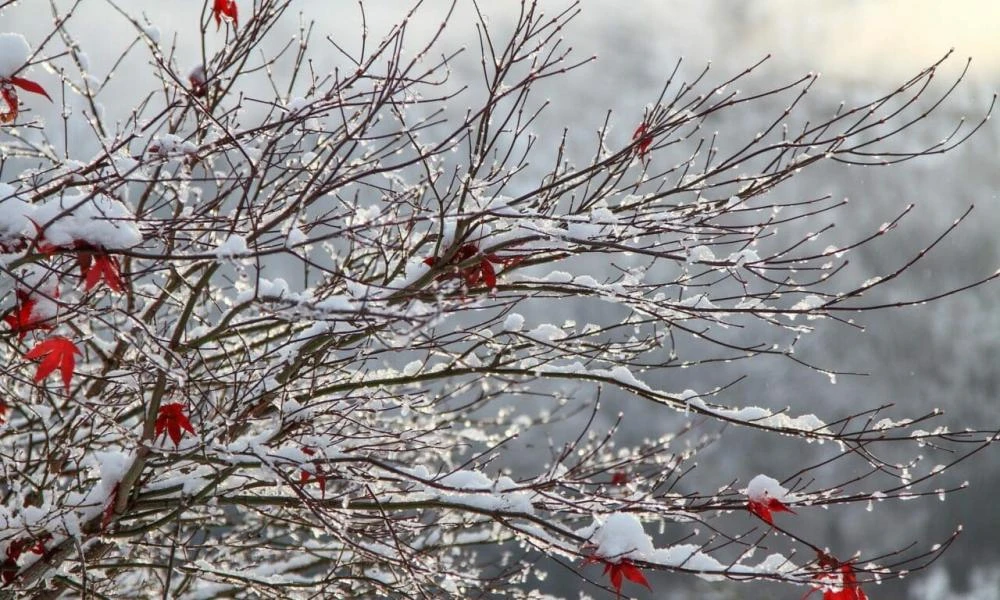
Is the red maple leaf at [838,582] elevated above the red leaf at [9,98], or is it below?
below

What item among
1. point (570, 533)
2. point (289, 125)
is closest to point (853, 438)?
point (570, 533)

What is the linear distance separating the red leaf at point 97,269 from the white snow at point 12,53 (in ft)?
3.05

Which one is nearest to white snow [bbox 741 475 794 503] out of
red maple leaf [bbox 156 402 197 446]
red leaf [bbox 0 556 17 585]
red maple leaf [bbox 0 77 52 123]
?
red maple leaf [bbox 156 402 197 446]

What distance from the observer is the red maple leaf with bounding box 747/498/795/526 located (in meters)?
2.71

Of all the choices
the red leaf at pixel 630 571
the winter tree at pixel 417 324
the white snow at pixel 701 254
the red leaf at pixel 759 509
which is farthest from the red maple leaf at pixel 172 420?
the red leaf at pixel 759 509

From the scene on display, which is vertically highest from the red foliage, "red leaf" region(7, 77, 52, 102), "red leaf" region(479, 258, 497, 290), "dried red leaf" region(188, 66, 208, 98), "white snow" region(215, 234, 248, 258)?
"dried red leaf" region(188, 66, 208, 98)

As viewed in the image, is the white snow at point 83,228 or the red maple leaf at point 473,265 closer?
the white snow at point 83,228

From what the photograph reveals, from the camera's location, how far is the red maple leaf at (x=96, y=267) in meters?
2.18

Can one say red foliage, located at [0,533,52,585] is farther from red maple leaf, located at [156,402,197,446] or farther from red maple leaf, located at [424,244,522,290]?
red maple leaf, located at [424,244,522,290]

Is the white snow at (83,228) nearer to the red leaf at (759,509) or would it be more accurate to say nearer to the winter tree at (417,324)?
the winter tree at (417,324)

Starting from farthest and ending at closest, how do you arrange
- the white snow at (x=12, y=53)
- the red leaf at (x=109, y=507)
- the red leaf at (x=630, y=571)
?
the red leaf at (x=109, y=507)
the white snow at (x=12, y=53)
the red leaf at (x=630, y=571)

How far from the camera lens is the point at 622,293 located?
123 inches

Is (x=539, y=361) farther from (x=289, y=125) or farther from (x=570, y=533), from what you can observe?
(x=289, y=125)

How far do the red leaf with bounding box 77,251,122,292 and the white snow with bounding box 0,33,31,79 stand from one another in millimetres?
928
